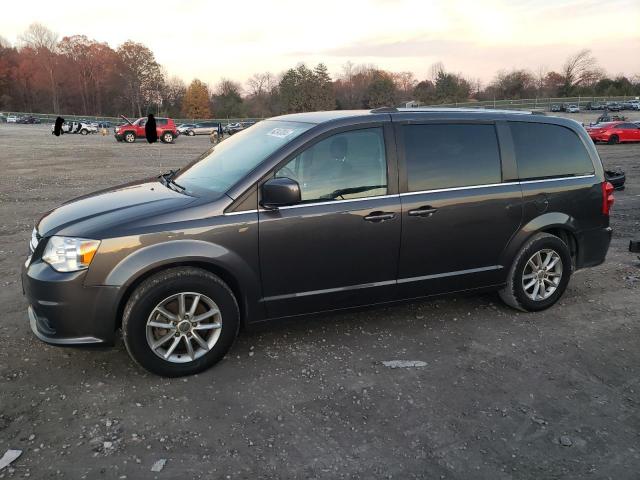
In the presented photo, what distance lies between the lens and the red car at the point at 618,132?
28.8 metres

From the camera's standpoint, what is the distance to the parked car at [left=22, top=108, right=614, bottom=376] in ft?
11.3

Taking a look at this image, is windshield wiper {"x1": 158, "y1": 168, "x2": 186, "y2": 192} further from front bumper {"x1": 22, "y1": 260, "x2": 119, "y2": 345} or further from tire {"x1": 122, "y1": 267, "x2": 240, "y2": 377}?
front bumper {"x1": 22, "y1": 260, "x2": 119, "y2": 345}

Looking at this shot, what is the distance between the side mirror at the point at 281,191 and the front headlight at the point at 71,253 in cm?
117

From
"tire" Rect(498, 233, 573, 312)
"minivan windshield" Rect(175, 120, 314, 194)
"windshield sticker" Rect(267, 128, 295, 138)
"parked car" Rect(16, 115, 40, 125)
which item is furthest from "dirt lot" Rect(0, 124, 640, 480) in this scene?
"parked car" Rect(16, 115, 40, 125)

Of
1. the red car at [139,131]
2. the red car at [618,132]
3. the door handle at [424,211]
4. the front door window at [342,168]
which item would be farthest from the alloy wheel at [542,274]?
the red car at [139,131]

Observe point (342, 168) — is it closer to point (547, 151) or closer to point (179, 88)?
point (547, 151)

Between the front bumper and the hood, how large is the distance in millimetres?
298

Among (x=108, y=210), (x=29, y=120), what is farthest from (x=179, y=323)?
(x=29, y=120)

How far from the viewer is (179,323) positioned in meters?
3.61

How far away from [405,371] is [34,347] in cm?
293

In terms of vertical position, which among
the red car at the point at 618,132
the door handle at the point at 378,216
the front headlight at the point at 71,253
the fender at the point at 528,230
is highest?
the red car at the point at 618,132

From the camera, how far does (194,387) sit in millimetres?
3555

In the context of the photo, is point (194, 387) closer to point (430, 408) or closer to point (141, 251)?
point (141, 251)

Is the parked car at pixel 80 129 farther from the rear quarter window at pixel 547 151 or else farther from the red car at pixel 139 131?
the rear quarter window at pixel 547 151
